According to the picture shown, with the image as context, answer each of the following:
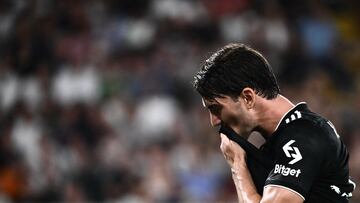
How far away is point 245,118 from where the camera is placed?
10.9 feet

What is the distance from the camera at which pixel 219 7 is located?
1138cm

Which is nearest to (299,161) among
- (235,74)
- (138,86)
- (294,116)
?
(294,116)

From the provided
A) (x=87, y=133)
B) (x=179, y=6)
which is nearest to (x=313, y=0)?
(x=179, y=6)

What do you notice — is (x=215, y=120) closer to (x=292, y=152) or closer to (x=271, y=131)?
(x=271, y=131)

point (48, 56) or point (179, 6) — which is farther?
point (179, 6)

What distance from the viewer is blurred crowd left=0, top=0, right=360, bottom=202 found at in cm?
863

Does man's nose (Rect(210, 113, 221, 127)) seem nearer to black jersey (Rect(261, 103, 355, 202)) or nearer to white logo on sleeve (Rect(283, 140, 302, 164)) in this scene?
black jersey (Rect(261, 103, 355, 202))

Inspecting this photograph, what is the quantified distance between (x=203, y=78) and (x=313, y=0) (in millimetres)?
8097

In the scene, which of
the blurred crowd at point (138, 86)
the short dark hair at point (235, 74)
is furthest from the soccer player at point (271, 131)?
the blurred crowd at point (138, 86)

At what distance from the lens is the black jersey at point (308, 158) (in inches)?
122

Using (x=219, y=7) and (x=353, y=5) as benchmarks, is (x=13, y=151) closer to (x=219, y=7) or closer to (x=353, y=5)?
(x=219, y=7)

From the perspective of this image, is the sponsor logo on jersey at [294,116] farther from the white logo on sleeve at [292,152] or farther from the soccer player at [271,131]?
the white logo on sleeve at [292,152]

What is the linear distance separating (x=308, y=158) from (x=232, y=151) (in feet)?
1.38

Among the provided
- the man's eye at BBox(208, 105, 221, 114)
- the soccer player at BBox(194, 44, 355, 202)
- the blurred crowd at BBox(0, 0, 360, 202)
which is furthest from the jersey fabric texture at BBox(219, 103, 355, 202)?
the blurred crowd at BBox(0, 0, 360, 202)
